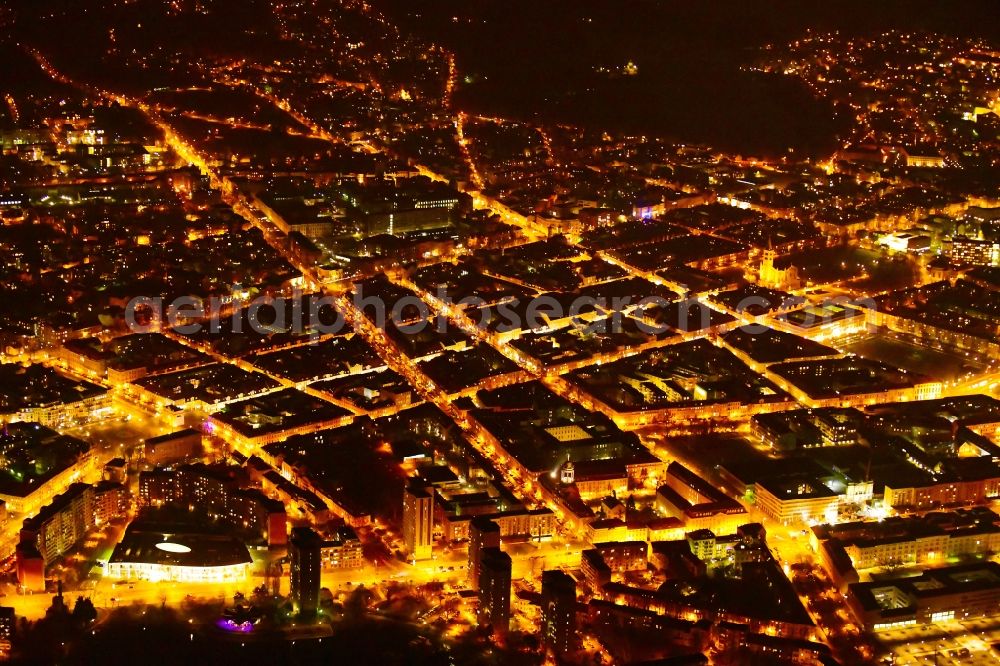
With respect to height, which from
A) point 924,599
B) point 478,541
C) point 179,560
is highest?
point 478,541

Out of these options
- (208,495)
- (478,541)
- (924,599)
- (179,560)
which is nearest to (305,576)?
(179,560)

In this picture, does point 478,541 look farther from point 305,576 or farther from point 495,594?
point 305,576

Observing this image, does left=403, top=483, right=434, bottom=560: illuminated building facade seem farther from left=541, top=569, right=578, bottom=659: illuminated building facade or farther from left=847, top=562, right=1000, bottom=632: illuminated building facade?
left=847, top=562, right=1000, bottom=632: illuminated building facade

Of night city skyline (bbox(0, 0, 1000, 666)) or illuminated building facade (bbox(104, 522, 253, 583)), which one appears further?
illuminated building facade (bbox(104, 522, 253, 583))

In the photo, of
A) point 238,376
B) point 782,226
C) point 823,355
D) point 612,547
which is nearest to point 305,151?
point 782,226

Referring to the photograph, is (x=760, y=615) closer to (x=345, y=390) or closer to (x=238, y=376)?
(x=345, y=390)

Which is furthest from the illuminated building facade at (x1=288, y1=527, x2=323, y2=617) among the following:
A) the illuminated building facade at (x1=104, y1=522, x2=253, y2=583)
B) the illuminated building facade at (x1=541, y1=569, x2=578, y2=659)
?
the illuminated building facade at (x1=541, y1=569, x2=578, y2=659)

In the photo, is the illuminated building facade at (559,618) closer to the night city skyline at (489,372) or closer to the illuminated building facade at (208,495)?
the night city skyline at (489,372)

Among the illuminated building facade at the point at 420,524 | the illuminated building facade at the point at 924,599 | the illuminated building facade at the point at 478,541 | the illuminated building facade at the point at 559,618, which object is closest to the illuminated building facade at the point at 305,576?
the illuminated building facade at the point at 420,524

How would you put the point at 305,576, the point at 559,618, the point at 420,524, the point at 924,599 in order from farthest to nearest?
the point at 420,524, the point at 924,599, the point at 305,576, the point at 559,618
